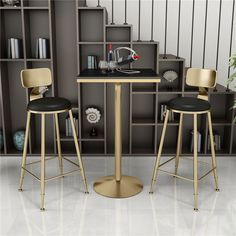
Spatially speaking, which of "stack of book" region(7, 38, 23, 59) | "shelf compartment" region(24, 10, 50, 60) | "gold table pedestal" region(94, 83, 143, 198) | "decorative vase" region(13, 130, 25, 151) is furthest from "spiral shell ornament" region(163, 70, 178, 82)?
"decorative vase" region(13, 130, 25, 151)

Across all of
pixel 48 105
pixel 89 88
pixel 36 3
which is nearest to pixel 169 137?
pixel 89 88

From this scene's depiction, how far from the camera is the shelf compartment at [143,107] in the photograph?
4.52m

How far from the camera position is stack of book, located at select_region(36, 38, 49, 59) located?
13.5 feet

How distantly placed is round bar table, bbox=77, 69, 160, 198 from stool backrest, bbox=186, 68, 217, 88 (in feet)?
1.22

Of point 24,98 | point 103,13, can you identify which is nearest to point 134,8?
point 103,13

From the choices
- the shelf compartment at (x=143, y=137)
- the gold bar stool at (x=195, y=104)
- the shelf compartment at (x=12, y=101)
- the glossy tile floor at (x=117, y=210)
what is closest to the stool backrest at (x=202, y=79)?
the gold bar stool at (x=195, y=104)

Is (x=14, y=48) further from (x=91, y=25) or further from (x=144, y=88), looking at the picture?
(x=144, y=88)

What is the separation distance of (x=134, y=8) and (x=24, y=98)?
73.5 inches

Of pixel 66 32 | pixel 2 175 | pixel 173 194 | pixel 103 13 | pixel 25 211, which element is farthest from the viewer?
pixel 66 32

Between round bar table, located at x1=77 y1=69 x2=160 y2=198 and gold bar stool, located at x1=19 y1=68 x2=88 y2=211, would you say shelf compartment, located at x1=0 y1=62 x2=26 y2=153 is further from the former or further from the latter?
round bar table, located at x1=77 y1=69 x2=160 y2=198

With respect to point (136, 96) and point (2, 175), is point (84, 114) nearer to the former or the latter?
point (136, 96)

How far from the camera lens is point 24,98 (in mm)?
4504

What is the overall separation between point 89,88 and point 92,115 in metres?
0.36

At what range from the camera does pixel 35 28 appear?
431cm
